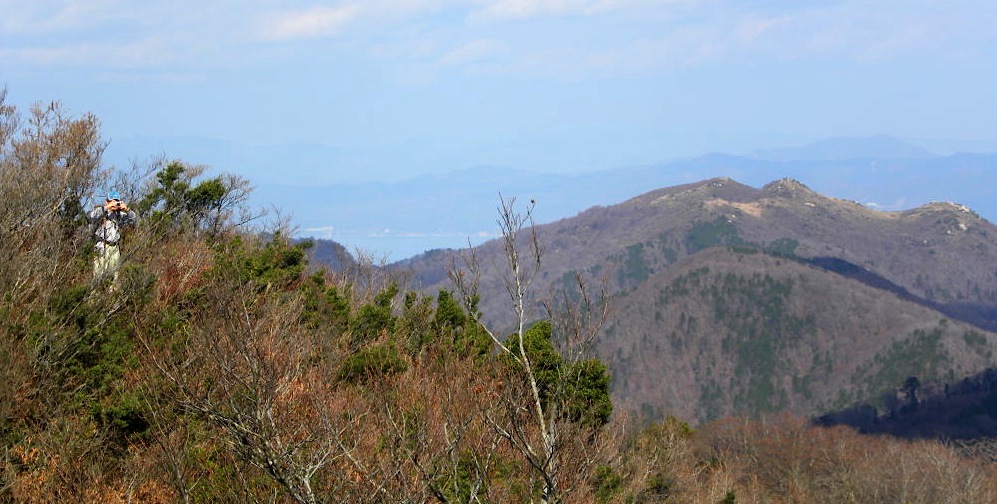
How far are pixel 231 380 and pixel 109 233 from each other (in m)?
7.95

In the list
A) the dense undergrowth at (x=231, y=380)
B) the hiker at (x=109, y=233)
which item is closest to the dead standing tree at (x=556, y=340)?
the dense undergrowth at (x=231, y=380)

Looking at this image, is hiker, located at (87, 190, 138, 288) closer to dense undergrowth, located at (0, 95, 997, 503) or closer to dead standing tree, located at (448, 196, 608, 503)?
dense undergrowth, located at (0, 95, 997, 503)

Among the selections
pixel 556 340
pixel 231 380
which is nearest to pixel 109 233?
pixel 231 380

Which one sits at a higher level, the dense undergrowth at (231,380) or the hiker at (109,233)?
the hiker at (109,233)

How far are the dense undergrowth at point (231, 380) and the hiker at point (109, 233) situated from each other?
0.34 meters

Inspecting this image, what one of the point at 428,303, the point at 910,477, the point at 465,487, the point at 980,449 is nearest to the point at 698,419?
the point at 980,449

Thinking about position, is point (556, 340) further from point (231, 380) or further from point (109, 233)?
point (109, 233)

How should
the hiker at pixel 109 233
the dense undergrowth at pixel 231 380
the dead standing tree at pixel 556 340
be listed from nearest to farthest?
the dead standing tree at pixel 556 340 < the dense undergrowth at pixel 231 380 < the hiker at pixel 109 233

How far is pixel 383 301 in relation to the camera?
2592cm

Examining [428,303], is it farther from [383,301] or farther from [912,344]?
[912,344]

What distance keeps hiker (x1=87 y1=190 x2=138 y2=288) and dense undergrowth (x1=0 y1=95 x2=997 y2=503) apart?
344 millimetres

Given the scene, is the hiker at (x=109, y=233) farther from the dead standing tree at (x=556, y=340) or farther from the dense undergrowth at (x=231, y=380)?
the dead standing tree at (x=556, y=340)

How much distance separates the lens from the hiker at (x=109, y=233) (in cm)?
1694

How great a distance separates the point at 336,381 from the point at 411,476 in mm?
6874
